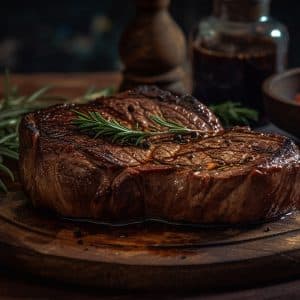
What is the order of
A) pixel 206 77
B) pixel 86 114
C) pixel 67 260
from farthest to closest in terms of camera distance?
pixel 206 77, pixel 86 114, pixel 67 260

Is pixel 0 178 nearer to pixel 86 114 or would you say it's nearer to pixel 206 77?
pixel 86 114

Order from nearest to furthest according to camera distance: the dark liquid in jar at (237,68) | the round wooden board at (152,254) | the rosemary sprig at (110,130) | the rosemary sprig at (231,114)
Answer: the round wooden board at (152,254)
the rosemary sprig at (110,130)
the rosemary sprig at (231,114)
the dark liquid in jar at (237,68)

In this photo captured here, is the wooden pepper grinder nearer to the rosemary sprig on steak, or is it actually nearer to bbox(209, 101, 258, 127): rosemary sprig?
bbox(209, 101, 258, 127): rosemary sprig

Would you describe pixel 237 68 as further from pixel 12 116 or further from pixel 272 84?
pixel 12 116

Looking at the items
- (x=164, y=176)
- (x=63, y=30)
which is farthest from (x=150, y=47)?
(x=63, y=30)

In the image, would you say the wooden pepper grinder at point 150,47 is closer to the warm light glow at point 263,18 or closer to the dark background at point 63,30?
the warm light glow at point 263,18

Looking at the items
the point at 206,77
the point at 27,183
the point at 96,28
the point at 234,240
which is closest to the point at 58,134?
the point at 27,183

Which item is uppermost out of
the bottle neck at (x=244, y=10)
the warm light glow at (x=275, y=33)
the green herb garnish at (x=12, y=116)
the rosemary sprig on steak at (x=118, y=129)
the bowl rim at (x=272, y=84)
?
the bottle neck at (x=244, y=10)

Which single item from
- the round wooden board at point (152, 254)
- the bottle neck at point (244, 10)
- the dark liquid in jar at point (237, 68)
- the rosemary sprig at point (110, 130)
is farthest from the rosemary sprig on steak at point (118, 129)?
the bottle neck at point (244, 10)
